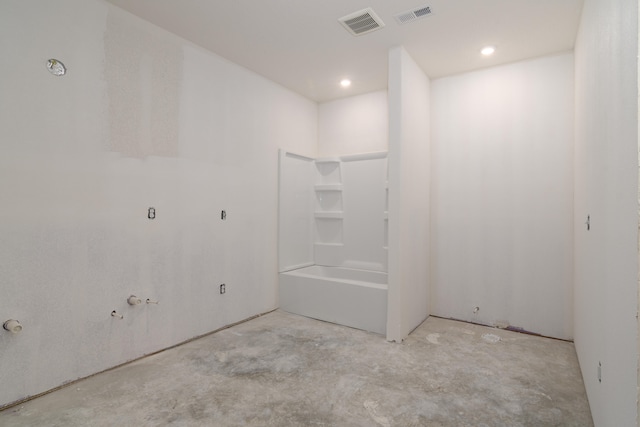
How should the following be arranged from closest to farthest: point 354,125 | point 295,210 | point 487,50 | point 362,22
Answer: point 362,22
point 487,50
point 295,210
point 354,125

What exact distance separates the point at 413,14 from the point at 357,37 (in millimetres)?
547

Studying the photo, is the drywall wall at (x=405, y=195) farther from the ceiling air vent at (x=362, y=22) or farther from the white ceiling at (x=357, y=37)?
the ceiling air vent at (x=362, y=22)

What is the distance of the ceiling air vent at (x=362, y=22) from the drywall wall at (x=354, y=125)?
1.41m

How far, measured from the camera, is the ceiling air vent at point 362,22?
264 centimetres

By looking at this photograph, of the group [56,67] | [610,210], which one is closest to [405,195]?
[610,210]

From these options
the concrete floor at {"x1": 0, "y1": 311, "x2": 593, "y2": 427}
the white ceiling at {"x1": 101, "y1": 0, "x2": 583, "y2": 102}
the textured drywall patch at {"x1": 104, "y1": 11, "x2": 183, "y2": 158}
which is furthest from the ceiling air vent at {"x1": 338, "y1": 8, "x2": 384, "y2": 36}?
the concrete floor at {"x1": 0, "y1": 311, "x2": 593, "y2": 427}

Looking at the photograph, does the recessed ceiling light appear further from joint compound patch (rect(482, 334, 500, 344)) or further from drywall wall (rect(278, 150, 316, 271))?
joint compound patch (rect(482, 334, 500, 344))

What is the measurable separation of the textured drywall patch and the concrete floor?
5.67ft

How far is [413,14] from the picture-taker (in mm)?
2629

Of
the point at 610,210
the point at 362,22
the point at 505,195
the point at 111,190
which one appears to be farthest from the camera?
the point at 505,195

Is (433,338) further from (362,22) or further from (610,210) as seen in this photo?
(362,22)

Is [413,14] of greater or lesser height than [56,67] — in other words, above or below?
above

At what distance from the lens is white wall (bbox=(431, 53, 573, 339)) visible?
10.5 ft

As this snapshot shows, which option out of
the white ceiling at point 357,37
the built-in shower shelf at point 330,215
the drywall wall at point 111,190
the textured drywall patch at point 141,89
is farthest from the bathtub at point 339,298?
the white ceiling at point 357,37
